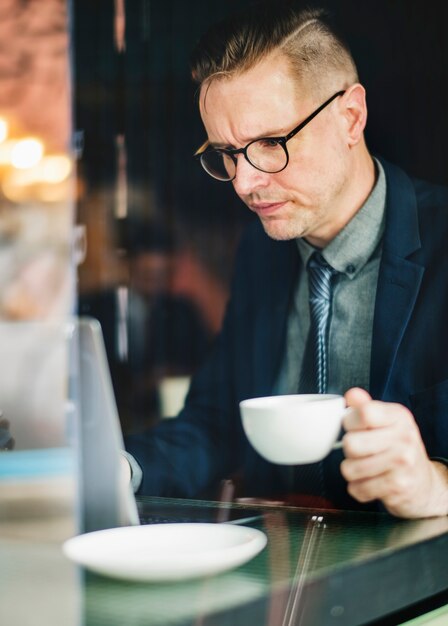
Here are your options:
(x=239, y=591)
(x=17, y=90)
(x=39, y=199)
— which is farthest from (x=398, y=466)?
(x=17, y=90)

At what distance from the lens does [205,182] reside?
58.2 inches

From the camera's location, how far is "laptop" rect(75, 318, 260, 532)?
4.04ft

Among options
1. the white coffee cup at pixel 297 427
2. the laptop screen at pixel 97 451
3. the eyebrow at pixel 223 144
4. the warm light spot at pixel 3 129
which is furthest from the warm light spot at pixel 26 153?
the white coffee cup at pixel 297 427

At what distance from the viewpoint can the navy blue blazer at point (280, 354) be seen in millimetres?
1322

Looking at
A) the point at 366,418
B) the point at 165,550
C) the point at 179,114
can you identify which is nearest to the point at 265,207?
the point at 179,114

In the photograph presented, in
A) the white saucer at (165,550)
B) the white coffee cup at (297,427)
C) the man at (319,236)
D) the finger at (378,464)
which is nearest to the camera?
the white saucer at (165,550)

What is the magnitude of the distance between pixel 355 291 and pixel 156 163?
472 millimetres

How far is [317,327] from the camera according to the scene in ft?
4.53

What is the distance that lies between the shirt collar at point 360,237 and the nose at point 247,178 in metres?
0.16

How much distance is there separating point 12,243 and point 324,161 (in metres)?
0.91

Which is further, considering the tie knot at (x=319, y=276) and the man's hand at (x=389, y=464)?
the tie knot at (x=319, y=276)

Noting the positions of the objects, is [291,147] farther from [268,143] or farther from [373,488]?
[373,488]

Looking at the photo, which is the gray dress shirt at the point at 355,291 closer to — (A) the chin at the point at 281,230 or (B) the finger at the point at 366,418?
(A) the chin at the point at 281,230

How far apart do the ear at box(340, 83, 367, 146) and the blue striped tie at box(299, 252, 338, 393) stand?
21 centimetres
